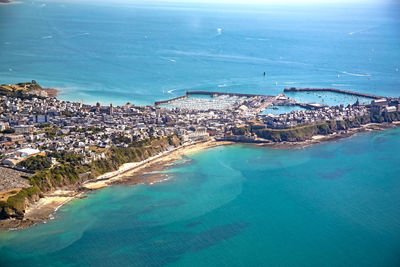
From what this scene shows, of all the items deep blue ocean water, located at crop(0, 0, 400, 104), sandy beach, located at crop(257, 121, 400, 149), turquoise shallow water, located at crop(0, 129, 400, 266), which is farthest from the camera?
deep blue ocean water, located at crop(0, 0, 400, 104)

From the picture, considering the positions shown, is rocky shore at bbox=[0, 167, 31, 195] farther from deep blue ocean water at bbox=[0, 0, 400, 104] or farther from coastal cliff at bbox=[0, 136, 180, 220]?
deep blue ocean water at bbox=[0, 0, 400, 104]

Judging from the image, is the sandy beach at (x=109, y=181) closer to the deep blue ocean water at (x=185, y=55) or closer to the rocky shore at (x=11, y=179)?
the rocky shore at (x=11, y=179)

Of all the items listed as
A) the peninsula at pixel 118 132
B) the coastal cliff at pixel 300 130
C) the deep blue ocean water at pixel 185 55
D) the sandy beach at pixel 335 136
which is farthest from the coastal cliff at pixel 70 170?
the deep blue ocean water at pixel 185 55

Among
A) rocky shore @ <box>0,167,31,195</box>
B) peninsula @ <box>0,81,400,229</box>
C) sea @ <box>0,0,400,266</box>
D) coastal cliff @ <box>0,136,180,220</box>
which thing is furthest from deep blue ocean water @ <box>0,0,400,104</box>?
rocky shore @ <box>0,167,31,195</box>

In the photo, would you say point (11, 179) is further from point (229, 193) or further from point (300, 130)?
point (300, 130)

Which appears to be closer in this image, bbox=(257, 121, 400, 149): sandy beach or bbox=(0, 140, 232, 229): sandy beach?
bbox=(0, 140, 232, 229): sandy beach

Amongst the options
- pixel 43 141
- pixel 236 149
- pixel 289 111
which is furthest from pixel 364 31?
pixel 43 141
